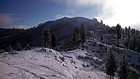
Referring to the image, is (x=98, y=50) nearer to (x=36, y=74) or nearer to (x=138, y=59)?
(x=138, y=59)

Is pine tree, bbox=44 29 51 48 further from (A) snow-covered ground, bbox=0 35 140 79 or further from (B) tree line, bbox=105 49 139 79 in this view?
(B) tree line, bbox=105 49 139 79

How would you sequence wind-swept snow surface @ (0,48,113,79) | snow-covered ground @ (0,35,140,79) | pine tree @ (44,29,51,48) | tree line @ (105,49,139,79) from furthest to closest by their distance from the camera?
pine tree @ (44,29,51,48), tree line @ (105,49,139,79), snow-covered ground @ (0,35,140,79), wind-swept snow surface @ (0,48,113,79)

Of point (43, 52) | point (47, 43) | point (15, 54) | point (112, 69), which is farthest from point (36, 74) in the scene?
point (47, 43)

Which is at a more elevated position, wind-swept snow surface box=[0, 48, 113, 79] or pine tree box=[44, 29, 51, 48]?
pine tree box=[44, 29, 51, 48]

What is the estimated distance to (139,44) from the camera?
137 meters

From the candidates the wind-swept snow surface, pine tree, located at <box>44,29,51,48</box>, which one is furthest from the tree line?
pine tree, located at <box>44,29,51,48</box>

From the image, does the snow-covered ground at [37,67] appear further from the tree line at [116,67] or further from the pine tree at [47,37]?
the pine tree at [47,37]

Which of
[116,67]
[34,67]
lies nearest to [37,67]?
[34,67]

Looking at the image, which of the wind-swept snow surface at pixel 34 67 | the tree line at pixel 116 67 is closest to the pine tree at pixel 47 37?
the wind-swept snow surface at pixel 34 67

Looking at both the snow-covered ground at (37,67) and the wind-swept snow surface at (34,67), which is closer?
the wind-swept snow surface at (34,67)

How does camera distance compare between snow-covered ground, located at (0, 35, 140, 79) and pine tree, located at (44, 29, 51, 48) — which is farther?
pine tree, located at (44, 29, 51, 48)

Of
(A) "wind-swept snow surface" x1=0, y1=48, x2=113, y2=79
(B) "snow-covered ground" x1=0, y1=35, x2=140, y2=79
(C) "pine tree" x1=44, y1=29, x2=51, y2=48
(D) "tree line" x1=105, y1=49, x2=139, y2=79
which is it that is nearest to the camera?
(A) "wind-swept snow surface" x1=0, y1=48, x2=113, y2=79

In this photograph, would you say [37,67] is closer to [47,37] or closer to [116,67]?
[116,67]

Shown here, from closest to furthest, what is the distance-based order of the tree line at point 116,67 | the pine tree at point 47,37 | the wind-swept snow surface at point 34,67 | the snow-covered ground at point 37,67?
the wind-swept snow surface at point 34,67 → the snow-covered ground at point 37,67 → the tree line at point 116,67 → the pine tree at point 47,37
